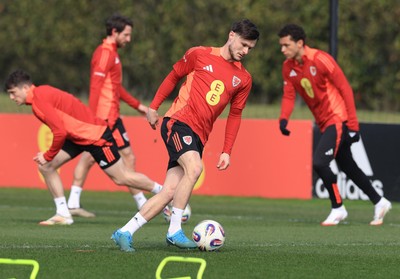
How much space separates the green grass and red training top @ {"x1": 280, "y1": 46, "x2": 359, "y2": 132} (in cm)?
129

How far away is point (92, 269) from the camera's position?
1014 cm

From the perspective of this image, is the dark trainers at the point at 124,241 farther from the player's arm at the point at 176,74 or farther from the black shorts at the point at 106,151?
the black shorts at the point at 106,151

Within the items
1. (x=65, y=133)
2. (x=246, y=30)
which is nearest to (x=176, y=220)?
(x=246, y=30)

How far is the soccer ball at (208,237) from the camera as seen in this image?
11.5 m

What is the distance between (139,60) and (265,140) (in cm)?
1123

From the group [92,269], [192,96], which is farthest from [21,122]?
[92,269]

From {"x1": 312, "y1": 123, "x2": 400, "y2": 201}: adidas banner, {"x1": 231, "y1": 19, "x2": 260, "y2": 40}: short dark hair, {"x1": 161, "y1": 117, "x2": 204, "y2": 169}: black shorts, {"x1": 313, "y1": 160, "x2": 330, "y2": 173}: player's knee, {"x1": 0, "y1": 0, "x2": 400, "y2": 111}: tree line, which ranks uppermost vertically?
{"x1": 231, "y1": 19, "x2": 260, "y2": 40}: short dark hair

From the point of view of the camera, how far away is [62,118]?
48.3 ft

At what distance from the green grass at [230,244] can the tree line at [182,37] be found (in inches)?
308

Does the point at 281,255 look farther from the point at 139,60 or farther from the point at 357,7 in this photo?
the point at 139,60

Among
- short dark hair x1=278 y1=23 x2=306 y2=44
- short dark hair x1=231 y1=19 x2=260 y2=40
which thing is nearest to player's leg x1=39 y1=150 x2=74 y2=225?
short dark hair x1=278 y1=23 x2=306 y2=44

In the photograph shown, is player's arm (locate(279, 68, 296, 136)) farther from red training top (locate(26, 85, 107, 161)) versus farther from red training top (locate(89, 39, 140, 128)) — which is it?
red training top (locate(26, 85, 107, 161))

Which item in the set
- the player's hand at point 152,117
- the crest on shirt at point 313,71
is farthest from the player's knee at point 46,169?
the player's hand at point 152,117

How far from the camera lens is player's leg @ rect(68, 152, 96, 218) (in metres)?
16.6
